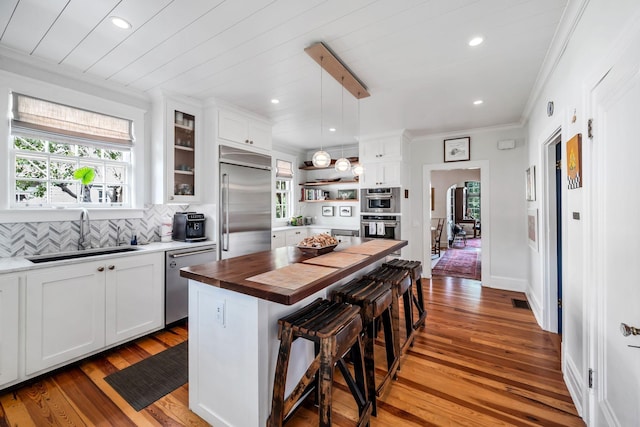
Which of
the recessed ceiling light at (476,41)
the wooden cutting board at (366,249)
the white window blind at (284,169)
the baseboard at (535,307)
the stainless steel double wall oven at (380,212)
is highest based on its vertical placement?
the recessed ceiling light at (476,41)

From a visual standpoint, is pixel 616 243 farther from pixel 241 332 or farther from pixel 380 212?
pixel 380 212

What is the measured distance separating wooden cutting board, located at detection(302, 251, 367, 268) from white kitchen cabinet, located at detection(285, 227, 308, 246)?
2785 mm

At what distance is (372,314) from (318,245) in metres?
0.86

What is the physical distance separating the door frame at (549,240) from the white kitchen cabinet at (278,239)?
375 centimetres

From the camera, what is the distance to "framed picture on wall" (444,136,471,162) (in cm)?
466

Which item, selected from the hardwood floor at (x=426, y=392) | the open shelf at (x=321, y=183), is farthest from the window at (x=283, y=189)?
the hardwood floor at (x=426, y=392)

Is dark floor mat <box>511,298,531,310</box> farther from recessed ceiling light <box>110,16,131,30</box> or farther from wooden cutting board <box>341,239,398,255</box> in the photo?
recessed ceiling light <box>110,16,131,30</box>

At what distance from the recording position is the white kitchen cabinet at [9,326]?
1938 millimetres

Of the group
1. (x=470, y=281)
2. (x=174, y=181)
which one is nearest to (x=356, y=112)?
(x=174, y=181)

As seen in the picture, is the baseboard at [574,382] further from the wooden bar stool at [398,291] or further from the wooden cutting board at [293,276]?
the wooden cutting board at [293,276]

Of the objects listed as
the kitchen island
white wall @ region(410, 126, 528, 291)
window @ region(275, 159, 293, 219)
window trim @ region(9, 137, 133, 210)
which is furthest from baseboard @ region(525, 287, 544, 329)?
window trim @ region(9, 137, 133, 210)

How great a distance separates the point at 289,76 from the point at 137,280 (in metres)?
2.53

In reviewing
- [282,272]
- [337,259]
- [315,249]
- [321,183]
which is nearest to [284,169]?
[321,183]

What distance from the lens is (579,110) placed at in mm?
1799
